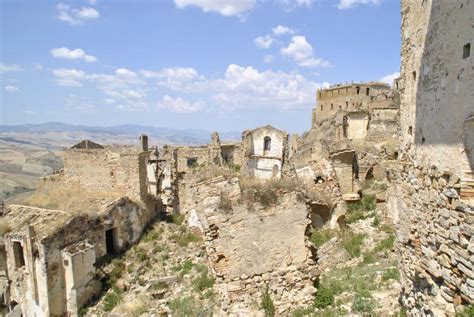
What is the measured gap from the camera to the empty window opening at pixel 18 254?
1325 centimetres

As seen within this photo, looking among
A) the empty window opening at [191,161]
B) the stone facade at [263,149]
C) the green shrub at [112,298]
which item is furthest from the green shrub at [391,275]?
the empty window opening at [191,161]

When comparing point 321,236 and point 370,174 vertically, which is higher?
point 370,174

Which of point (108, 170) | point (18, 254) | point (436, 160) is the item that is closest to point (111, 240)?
point (18, 254)

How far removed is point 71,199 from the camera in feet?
51.6

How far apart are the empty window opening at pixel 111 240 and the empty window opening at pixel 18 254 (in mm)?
3128

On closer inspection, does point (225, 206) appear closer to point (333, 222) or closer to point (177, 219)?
point (333, 222)

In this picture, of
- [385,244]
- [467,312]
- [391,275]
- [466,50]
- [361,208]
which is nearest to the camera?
[467,312]

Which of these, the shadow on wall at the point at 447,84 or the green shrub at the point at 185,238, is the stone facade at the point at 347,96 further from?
the shadow on wall at the point at 447,84

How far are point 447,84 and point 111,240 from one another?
1415 centimetres

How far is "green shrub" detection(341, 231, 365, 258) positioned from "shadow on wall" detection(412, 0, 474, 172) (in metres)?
4.60

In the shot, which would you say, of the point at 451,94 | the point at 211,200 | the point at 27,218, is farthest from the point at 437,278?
the point at 27,218

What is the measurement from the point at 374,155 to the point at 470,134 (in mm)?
12614

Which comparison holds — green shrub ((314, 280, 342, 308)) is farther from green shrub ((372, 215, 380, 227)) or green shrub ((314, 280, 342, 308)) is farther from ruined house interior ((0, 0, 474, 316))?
green shrub ((372, 215, 380, 227))

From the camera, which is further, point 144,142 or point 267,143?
point 267,143
